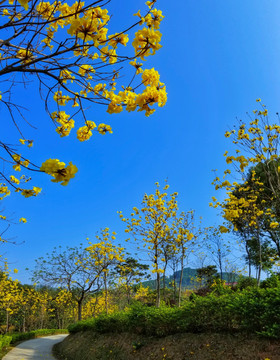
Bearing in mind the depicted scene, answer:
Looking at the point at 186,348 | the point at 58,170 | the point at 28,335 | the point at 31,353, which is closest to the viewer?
the point at 58,170

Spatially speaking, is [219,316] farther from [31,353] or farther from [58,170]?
[31,353]

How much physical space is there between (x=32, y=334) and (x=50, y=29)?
1869cm

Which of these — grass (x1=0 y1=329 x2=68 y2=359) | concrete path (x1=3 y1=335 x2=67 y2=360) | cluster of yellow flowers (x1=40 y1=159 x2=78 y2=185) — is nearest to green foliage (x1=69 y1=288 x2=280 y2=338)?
cluster of yellow flowers (x1=40 y1=159 x2=78 y2=185)

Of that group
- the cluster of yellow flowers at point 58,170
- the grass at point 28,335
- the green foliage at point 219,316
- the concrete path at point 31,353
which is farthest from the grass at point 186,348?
the grass at point 28,335

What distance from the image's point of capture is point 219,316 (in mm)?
4207

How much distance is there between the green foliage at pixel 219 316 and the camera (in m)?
3.50

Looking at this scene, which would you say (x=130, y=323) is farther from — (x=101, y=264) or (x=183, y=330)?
(x=101, y=264)

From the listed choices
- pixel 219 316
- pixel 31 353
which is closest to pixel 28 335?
pixel 31 353

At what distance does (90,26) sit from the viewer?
1265 mm

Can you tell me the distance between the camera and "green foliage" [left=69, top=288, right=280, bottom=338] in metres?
3.50

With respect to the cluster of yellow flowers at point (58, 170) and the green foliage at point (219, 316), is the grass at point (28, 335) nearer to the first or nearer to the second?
the green foliage at point (219, 316)

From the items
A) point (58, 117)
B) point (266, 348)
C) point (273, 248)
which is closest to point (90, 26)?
point (58, 117)

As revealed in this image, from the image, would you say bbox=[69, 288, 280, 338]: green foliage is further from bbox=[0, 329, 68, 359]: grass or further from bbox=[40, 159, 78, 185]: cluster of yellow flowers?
bbox=[0, 329, 68, 359]: grass

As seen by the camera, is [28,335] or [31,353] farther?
[28,335]
